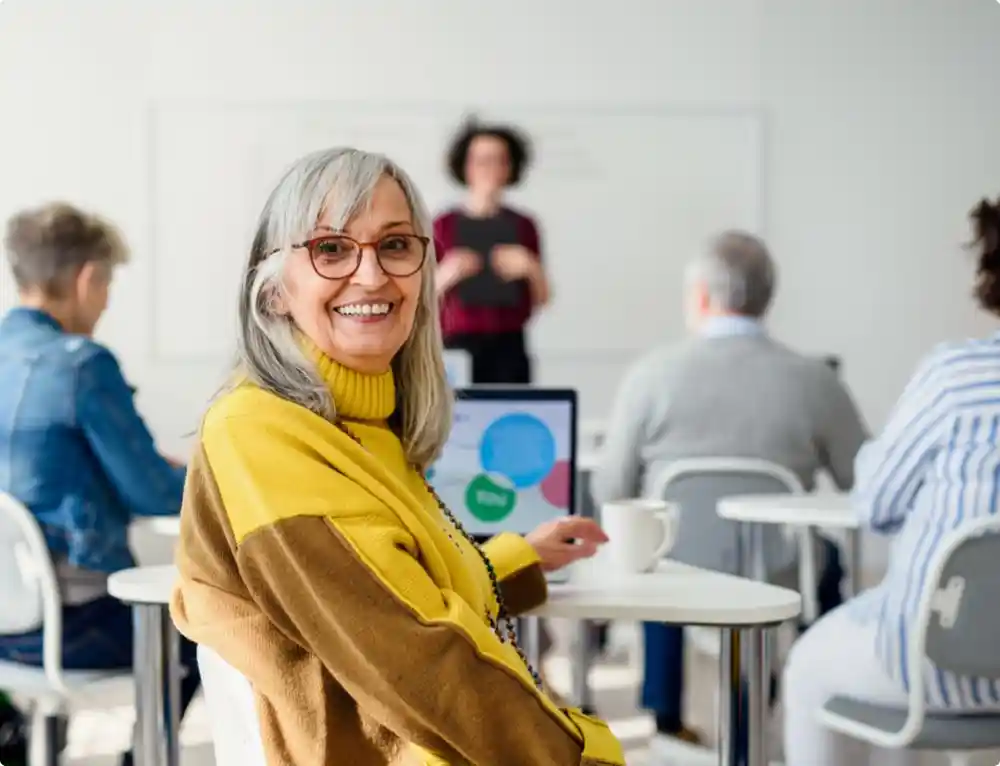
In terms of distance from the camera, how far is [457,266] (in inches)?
167

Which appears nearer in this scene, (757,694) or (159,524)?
(757,694)

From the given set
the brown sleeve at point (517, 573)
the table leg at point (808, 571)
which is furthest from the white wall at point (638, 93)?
the brown sleeve at point (517, 573)

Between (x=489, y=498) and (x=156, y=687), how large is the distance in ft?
1.79

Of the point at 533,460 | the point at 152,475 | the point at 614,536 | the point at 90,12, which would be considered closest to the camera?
→ the point at 614,536

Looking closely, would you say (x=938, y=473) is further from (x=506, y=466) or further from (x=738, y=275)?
(x=738, y=275)

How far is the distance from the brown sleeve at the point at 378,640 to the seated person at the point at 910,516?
0.92m

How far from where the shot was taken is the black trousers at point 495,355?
4297 mm

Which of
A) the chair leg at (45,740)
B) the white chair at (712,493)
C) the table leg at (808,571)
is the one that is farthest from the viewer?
the table leg at (808,571)

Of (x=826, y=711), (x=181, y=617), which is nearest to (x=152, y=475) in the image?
(x=181, y=617)

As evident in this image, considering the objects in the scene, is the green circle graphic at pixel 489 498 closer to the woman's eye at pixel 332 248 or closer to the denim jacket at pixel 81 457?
the denim jacket at pixel 81 457

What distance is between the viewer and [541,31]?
198 inches

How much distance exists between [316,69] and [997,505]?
12.1ft

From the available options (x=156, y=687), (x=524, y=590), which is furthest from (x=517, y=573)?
(x=156, y=687)

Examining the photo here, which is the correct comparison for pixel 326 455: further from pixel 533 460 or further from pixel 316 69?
pixel 316 69
